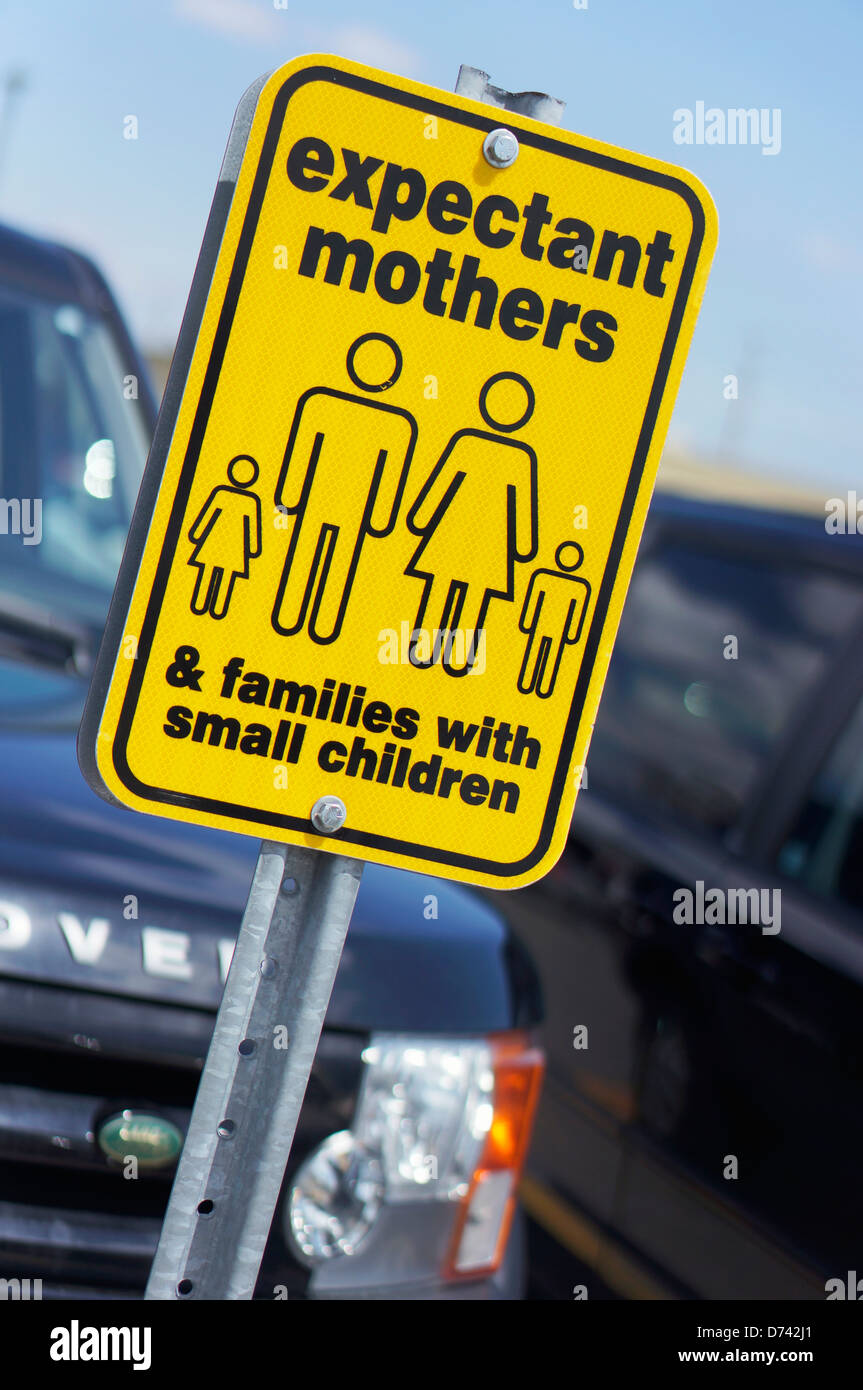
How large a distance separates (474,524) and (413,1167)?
1040 millimetres

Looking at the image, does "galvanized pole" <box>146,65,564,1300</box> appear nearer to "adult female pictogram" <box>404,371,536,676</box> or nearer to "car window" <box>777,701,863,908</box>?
"adult female pictogram" <box>404,371,536,676</box>

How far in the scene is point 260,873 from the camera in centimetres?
135

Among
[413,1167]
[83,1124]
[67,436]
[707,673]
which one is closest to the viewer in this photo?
[83,1124]

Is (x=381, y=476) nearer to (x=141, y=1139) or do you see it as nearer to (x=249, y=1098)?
(x=249, y=1098)

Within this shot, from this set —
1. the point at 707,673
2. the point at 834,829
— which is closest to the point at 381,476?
the point at 834,829

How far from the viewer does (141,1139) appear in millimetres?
1899

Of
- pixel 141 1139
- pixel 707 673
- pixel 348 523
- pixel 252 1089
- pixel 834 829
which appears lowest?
pixel 141 1139

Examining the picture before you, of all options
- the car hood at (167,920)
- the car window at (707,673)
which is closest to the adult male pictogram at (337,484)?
the car hood at (167,920)

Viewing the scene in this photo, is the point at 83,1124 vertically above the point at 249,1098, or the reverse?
the point at 249,1098

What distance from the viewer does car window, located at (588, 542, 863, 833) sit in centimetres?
379

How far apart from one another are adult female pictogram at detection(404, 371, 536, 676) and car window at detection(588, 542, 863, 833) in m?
2.44
